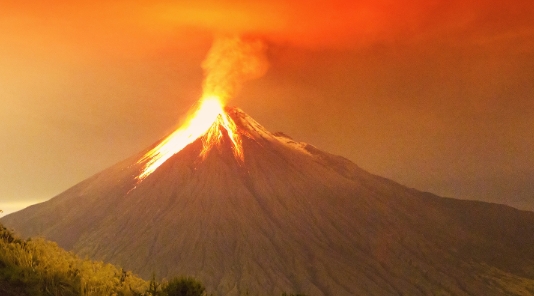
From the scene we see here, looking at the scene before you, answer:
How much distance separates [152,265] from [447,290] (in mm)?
88812

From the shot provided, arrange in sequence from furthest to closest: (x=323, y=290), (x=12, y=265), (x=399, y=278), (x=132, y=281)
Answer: (x=399, y=278), (x=323, y=290), (x=132, y=281), (x=12, y=265)

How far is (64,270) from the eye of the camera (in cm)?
1636

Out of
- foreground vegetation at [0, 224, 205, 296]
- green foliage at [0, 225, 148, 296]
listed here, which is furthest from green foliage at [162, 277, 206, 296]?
green foliage at [0, 225, 148, 296]

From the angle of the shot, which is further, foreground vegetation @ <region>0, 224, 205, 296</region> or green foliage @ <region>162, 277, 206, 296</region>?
green foliage @ <region>162, 277, 206, 296</region>

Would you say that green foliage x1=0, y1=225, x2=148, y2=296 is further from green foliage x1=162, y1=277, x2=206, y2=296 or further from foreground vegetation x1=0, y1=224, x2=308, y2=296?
green foliage x1=162, y1=277, x2=206, y2=296

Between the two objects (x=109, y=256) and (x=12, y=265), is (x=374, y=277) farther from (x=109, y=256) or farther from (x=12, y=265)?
(x=12, y=265)

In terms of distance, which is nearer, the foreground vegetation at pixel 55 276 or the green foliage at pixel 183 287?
the foreground vegetation at pixel 55 276

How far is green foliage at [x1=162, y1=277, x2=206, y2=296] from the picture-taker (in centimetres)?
1878

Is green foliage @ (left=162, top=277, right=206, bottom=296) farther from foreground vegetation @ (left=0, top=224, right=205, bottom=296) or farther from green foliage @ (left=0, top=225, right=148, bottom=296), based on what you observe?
green foliage @ (left=0, top=225, right=148, bottom=296)

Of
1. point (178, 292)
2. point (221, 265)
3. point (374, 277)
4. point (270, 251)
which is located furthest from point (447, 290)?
point (178, 292)

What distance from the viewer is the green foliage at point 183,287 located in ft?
61.6

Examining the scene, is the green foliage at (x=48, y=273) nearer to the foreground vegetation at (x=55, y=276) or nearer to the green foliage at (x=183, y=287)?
the foreground vegetation at (x=55, y=276)

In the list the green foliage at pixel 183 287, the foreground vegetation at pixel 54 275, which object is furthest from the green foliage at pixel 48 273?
the green foliage at pixel 183 287

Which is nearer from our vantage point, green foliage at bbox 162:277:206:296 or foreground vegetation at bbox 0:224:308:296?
foreground vegetation at bbox 0:224:308:296
